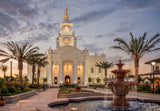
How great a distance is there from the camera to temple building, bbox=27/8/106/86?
189 feet

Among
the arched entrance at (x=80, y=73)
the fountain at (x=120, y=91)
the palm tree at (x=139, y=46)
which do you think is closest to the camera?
the fountain at (x=120, y=91)

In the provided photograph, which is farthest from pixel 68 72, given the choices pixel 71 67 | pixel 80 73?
pixel 80 73

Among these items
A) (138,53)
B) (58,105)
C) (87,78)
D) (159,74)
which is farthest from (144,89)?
(87,78)

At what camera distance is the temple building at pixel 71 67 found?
189 ft

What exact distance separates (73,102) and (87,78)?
4378cm

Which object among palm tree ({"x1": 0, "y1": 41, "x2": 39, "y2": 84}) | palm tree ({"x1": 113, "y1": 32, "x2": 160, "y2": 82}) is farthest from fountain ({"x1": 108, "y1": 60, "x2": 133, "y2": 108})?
palm tree ({"x1": 0, "y1": 41, "x2": 39, "y2": 84})

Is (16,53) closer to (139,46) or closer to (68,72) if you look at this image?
Answer: (139,46)

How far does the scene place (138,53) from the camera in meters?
24.4

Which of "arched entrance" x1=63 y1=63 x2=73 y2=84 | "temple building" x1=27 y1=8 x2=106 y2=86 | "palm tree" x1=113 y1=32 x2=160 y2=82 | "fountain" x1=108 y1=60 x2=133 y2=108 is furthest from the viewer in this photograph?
"arched entrance" x1=63 y1=63 x2=73 y2=84

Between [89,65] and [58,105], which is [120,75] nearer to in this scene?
[58,105]

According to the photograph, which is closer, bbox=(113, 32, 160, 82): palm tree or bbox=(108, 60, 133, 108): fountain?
bbox=(108, 60, 133, 108): fountain

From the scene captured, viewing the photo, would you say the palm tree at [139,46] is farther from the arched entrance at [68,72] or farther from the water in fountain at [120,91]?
the arched entrance at [68,72]

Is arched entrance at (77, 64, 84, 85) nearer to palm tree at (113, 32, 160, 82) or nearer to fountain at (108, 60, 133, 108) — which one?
palm tree at (113, 32, 160, 82)

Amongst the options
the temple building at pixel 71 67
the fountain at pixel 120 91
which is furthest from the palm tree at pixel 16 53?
the temple building at pixel 71 67
